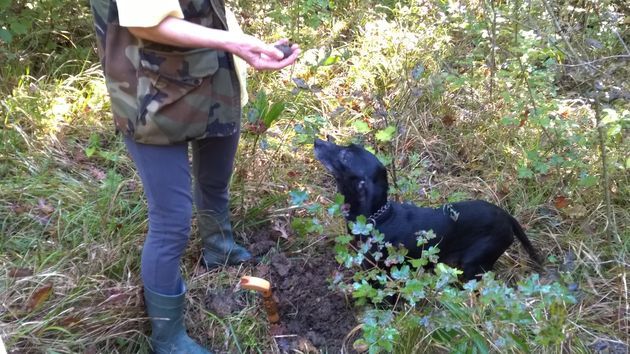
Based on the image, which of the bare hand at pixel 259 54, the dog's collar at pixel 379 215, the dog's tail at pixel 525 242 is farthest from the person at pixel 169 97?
the dog's tail at pixel 525 242

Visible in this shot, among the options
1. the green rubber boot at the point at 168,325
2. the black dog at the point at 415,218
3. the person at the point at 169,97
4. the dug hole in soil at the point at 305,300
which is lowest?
the dug hole in soil at the point at 305,300

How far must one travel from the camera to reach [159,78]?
226 centimetres

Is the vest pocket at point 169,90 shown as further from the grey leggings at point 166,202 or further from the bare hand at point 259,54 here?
the bare hand at point 259,54

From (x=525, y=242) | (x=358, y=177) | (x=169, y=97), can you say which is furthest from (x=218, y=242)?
(x=525, y=242)

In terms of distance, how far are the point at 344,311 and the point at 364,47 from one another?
9.18 ft

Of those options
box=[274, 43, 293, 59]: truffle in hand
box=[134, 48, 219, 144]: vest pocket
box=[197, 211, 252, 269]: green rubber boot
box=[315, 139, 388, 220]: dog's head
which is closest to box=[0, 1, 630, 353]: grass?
box=[197, 211, 252, 269]: green rubber boot

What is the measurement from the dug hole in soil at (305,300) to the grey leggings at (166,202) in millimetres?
555

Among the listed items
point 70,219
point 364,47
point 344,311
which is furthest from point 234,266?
point 364,47

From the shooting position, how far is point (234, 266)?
3.31 m

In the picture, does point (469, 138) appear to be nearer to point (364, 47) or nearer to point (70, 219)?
point (364, 47)

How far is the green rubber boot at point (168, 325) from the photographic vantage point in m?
2.63

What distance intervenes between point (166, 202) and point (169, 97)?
41 centimetres

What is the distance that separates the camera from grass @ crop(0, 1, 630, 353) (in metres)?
2.82

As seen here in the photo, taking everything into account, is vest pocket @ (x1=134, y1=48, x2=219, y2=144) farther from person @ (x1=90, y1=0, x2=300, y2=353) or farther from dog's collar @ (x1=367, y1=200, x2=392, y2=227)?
dog's collar @ (x1=367, y1=200, x2=392, y2=227)
